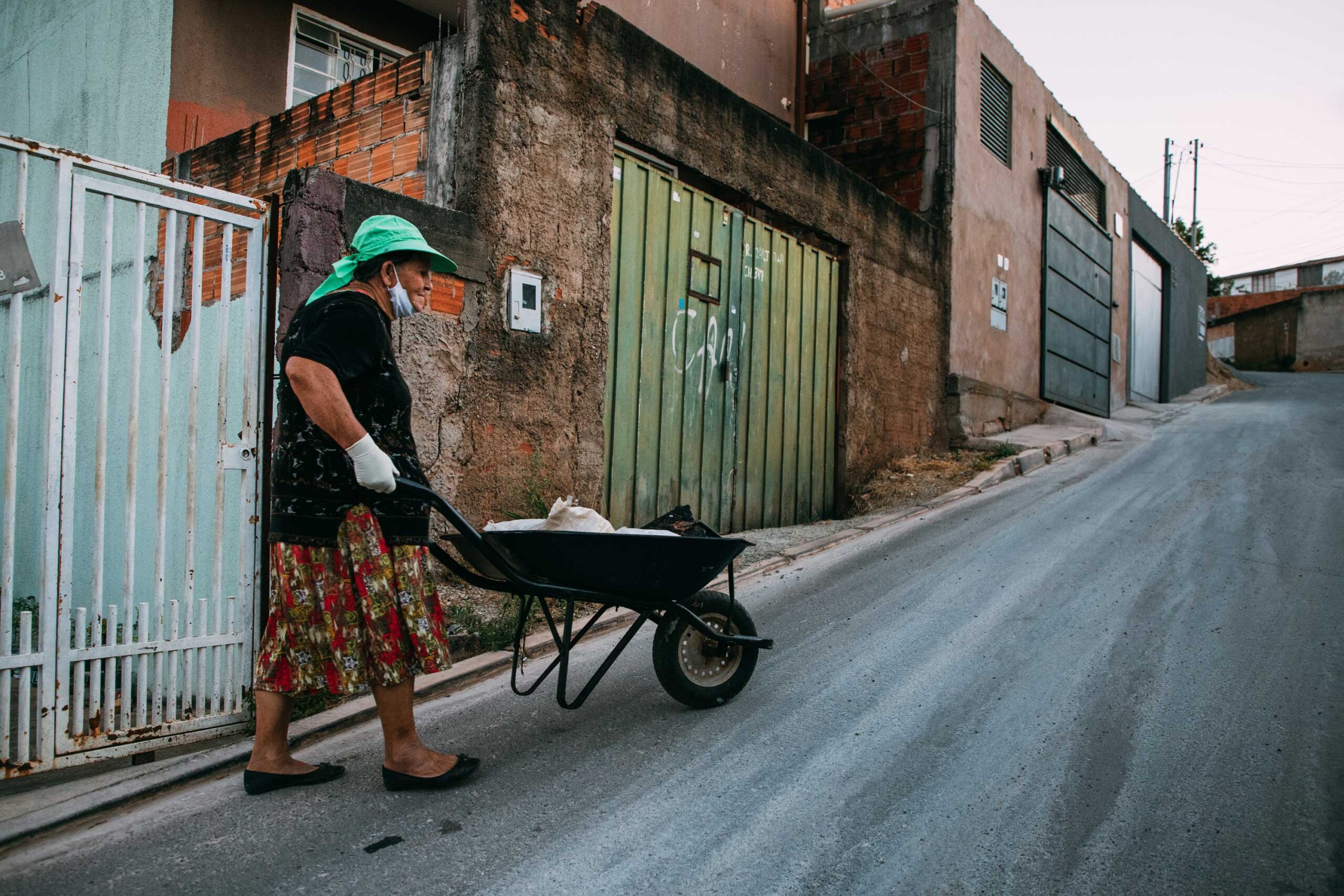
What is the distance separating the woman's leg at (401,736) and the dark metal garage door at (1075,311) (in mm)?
11707

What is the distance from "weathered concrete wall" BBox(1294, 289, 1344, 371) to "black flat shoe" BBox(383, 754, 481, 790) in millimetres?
32648

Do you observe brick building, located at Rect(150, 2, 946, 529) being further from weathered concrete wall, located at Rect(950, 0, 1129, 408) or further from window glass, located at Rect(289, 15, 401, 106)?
weathered concrete wall, located at Rect(950, 0, 1129, 408)

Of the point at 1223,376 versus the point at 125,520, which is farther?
the point at 1223,376

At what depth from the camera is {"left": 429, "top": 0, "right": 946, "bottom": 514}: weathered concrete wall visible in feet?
15.9

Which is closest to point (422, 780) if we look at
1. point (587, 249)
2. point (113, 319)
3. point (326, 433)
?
point (326, 433)

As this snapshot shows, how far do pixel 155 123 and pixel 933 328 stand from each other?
7869mm

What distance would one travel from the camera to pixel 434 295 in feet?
15.2

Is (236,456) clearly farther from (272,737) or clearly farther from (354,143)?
(354,143)

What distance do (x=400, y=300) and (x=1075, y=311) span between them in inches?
522

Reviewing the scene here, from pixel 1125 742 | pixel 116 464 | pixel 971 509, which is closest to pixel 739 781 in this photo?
pixel 1125 742

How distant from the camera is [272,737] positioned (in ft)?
9.42

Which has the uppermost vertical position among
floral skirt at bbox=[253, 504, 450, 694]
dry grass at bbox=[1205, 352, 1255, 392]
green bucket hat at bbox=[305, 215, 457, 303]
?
dry grass at bbox=[1205, 352, 1255, 392]

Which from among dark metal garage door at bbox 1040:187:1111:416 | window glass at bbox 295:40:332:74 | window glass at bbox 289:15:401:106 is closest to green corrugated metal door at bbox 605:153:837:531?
window glass at bbox 289:15:401:106

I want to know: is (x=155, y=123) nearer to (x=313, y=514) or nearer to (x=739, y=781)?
(x=313, y=514)
